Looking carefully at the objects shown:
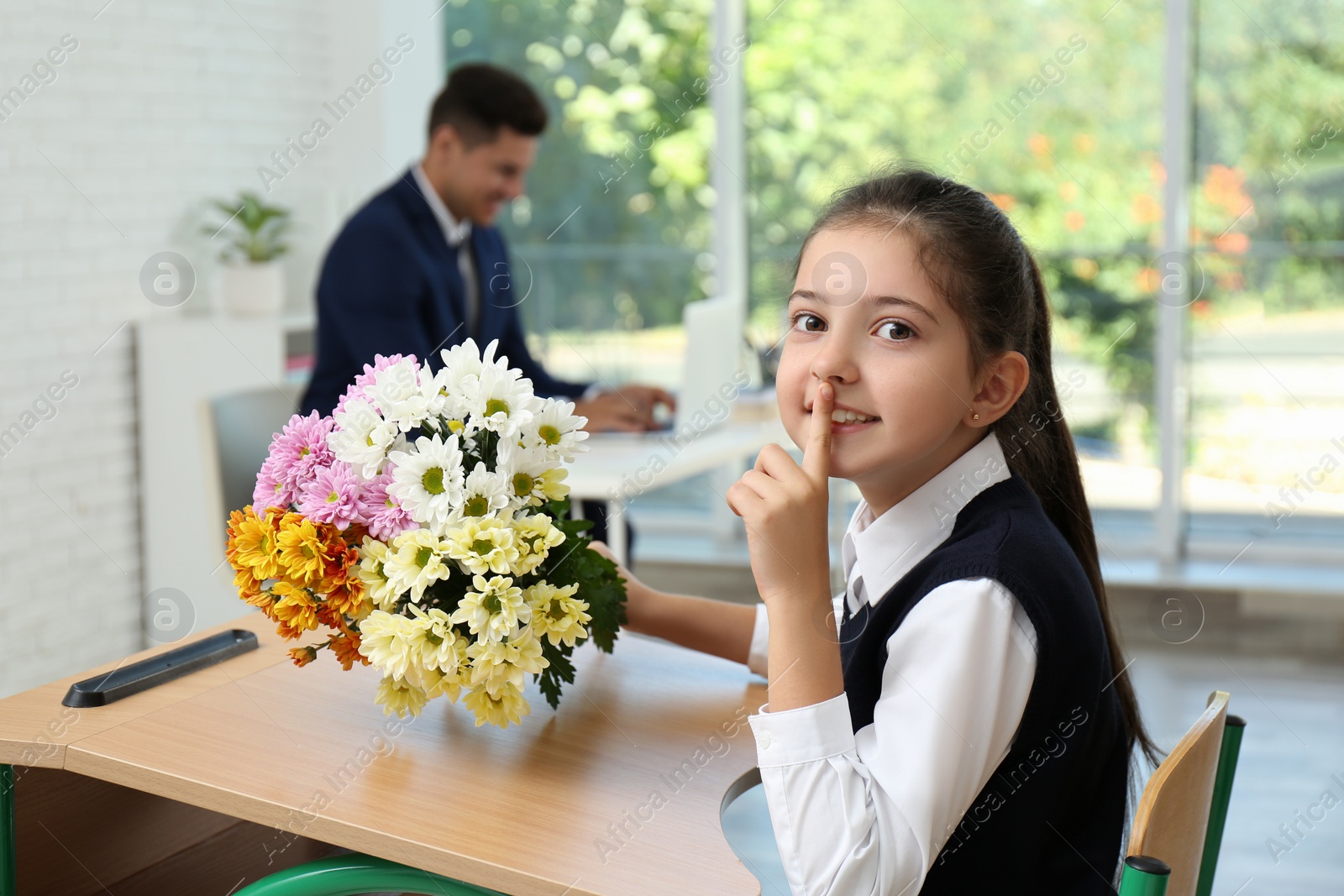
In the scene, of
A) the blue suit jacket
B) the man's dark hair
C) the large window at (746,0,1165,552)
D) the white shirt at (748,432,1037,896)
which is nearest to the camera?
the white shirt at (748,432,1037,896)

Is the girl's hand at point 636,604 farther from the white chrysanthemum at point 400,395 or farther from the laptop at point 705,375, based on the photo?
the laptop at point 705,375

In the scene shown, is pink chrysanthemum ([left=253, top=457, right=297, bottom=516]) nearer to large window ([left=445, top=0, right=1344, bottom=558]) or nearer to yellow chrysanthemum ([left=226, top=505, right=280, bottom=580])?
yellow chrysanthemum ([left=226, top=505, right=280, bottom=580])

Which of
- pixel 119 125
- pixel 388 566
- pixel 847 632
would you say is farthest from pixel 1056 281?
pixel 388 566

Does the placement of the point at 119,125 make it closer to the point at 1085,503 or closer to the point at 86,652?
the point at 86,652

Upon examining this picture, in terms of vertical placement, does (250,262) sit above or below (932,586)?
above

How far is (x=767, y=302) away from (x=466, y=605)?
350cm

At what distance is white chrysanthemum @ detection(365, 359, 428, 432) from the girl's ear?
20.0 inches

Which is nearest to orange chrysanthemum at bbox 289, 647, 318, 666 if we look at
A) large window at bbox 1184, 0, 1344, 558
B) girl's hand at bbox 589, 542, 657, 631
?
girl's hand at bbox 589, 542, 657, 631

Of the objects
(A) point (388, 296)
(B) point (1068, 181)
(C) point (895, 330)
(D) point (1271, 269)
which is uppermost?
(B) point (1068, 181)

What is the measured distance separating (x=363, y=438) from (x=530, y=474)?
0.16m

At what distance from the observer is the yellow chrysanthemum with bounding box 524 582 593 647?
1.15 meters

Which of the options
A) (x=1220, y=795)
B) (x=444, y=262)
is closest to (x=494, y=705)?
(x=1220, y=795)

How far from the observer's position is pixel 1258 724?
3.16 metres

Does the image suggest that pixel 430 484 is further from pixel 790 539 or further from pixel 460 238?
pixel 460 238
